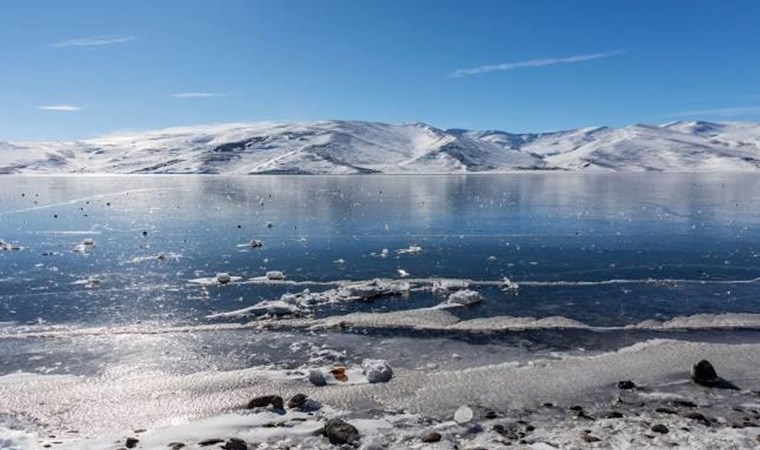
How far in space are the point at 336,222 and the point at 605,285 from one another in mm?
30944

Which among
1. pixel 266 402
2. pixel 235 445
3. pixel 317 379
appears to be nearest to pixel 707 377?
pixel 317 379

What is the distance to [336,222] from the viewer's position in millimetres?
58062

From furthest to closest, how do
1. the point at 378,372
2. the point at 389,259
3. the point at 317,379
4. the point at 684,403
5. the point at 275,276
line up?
1. the point at 389,259
2. the point at 275,276
3. the point at 378,372
4. the point at 317,379
5. the point at 684,403

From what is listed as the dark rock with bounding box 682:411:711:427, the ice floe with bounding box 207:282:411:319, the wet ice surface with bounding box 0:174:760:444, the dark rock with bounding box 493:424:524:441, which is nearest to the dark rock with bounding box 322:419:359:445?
the wet ice surface with bounding box 0:174:760:444

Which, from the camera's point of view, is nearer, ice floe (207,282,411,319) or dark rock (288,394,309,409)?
dark rock (288,394,309,409)

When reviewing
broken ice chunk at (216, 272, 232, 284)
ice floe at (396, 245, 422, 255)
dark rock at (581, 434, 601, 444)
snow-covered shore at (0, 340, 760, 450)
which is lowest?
snow-covered shore at (0, 340, 760, 450)

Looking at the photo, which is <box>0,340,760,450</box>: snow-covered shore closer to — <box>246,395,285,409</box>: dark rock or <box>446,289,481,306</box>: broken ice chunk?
<box>246,395,285,409</box>: dark rock

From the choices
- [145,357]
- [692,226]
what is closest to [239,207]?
[692,226]

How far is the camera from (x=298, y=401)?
16562mm

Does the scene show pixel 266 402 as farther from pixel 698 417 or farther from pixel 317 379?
pixel 698 417

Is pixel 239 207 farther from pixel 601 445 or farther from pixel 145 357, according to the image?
pixel 601 445

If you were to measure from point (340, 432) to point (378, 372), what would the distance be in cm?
435

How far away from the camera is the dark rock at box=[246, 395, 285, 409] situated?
16.3 meters

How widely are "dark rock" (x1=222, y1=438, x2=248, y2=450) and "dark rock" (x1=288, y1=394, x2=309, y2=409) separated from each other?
2.65 meters
